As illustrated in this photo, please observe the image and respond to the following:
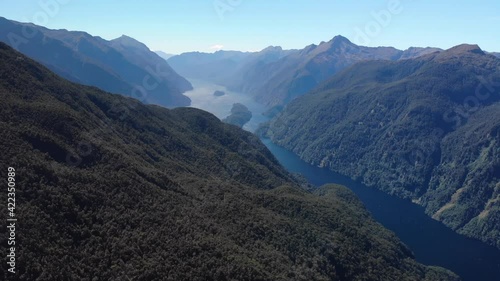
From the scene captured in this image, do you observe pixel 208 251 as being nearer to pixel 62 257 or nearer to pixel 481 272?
pixel 62 257

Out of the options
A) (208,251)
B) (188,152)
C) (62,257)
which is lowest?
(62,257)

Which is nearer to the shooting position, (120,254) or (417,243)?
(120,254)

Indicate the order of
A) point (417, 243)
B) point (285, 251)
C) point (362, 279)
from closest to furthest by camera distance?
point (285, 251) → point (362, 279) → point (417, 243)

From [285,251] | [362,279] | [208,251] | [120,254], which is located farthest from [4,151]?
[362,279]

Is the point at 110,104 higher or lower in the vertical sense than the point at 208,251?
higher

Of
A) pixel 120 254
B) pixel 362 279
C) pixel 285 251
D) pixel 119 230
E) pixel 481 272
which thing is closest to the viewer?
pixel 120 254

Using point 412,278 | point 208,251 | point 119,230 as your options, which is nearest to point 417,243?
point 412,278
